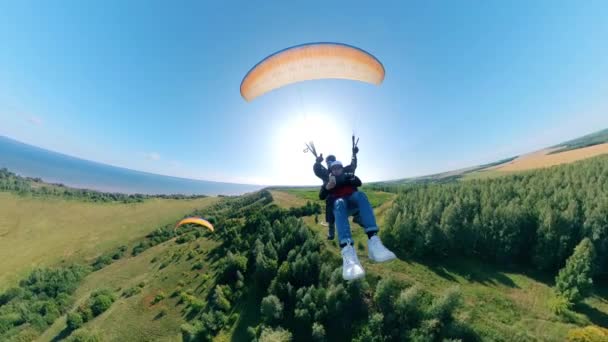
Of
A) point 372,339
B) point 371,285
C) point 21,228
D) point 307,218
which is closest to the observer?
point 372,339

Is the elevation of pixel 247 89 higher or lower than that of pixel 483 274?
higher

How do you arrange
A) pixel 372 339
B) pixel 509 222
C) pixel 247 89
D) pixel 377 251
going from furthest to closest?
1. pixel 509 222
2. pixel 372 339
3. pixel 247 89
4. pixel 377 251

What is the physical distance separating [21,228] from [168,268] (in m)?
77.9

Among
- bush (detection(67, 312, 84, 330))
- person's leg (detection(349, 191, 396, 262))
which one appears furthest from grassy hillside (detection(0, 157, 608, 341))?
person's leg (detection(349, 191, 396, 262))

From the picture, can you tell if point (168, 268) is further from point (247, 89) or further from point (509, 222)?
point (509, 222)

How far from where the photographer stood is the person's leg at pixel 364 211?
1009cm

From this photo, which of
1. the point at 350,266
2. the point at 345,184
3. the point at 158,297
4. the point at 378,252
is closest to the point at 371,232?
the point at 378,252

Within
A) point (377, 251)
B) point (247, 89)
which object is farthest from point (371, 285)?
point (247, 89)

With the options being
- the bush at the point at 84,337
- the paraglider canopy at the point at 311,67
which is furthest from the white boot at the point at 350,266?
the bush at the point at 84,337

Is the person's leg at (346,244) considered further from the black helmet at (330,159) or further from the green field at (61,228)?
the green field at (61,228)

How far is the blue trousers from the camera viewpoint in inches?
392

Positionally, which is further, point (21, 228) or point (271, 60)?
point (21, 228)

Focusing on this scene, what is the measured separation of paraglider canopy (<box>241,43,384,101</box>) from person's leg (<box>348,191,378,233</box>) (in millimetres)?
6501

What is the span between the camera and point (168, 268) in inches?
2231
